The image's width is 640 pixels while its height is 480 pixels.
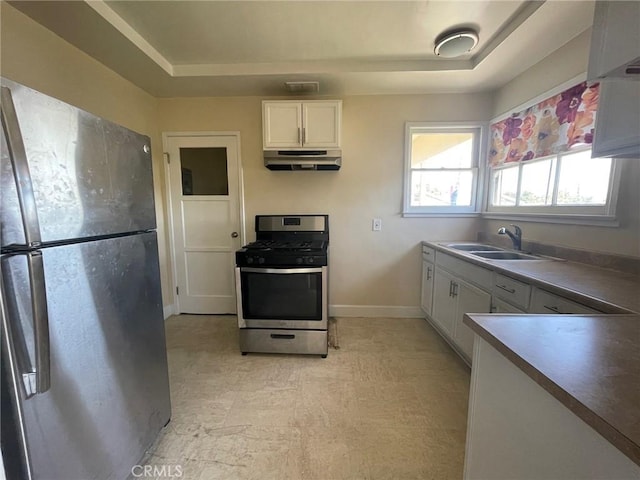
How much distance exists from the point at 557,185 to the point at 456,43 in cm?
129

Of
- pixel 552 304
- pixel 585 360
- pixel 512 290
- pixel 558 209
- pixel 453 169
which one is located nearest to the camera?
pixel 585 360

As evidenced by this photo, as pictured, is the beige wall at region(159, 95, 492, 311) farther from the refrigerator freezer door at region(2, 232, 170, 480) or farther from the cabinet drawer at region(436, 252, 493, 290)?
the refrigerator freezer door at region(2, 232, 170, 480)

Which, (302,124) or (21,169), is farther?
(302,124)

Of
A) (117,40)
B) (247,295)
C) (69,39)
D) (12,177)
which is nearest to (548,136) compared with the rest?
(247,295)

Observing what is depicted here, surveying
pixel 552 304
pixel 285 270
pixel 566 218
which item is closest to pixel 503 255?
pixel 566 218

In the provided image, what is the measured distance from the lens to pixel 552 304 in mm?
1248

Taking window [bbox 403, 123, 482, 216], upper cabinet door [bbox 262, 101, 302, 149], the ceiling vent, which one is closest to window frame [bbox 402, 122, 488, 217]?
window [bbox 403, 123, 482, 216]

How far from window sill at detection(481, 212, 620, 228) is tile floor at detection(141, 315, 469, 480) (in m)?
1.28

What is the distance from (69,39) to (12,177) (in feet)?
6.02

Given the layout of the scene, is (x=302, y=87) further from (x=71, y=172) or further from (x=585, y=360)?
(x=585, y=360)

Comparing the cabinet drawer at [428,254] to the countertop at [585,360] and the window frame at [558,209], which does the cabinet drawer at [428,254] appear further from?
the countertop at [585,360]

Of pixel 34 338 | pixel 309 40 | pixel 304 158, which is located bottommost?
pixel 34 338

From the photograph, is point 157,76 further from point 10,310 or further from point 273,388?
point 273,388

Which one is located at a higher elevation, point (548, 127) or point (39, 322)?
point (548, 127)
